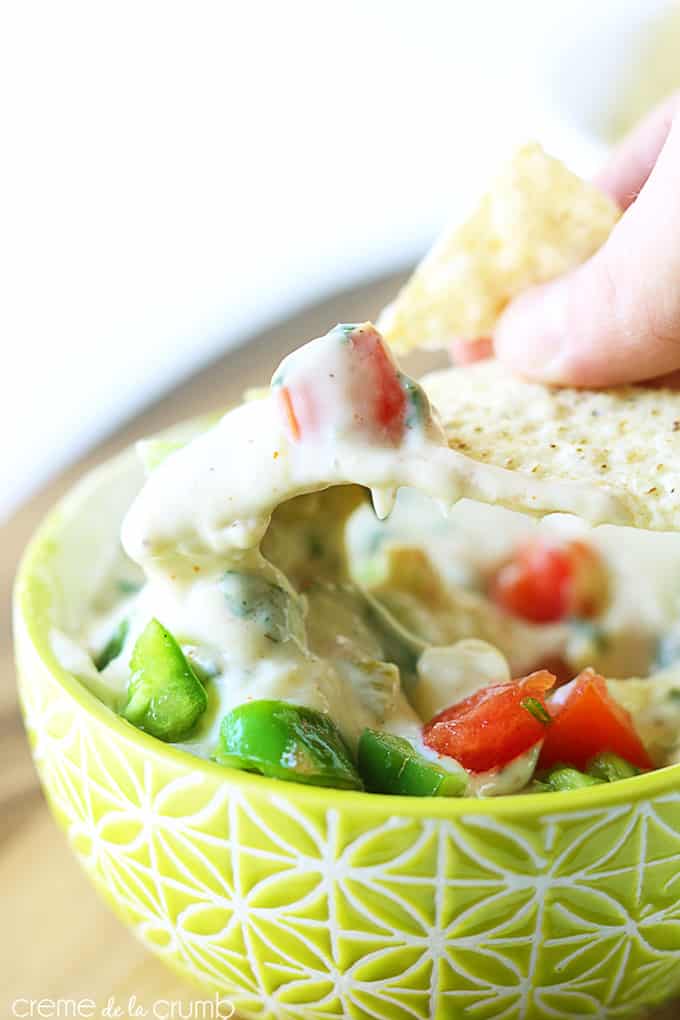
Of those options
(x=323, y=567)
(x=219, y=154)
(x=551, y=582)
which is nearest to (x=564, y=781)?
(x=323, y=567)

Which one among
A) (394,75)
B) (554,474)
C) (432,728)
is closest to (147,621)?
(432,728)

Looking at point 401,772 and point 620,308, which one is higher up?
point 620,308

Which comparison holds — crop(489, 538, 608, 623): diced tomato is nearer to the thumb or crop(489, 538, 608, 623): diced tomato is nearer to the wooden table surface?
the thumb

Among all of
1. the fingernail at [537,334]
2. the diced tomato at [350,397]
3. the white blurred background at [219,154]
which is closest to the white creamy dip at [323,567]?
the diced tomato at [350,397]

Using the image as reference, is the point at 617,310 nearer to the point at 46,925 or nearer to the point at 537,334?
the point at 537,334

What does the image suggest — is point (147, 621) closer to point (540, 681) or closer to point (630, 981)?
point (540, 681)

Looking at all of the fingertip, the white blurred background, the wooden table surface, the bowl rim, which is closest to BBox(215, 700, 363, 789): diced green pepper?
the bowl rim
